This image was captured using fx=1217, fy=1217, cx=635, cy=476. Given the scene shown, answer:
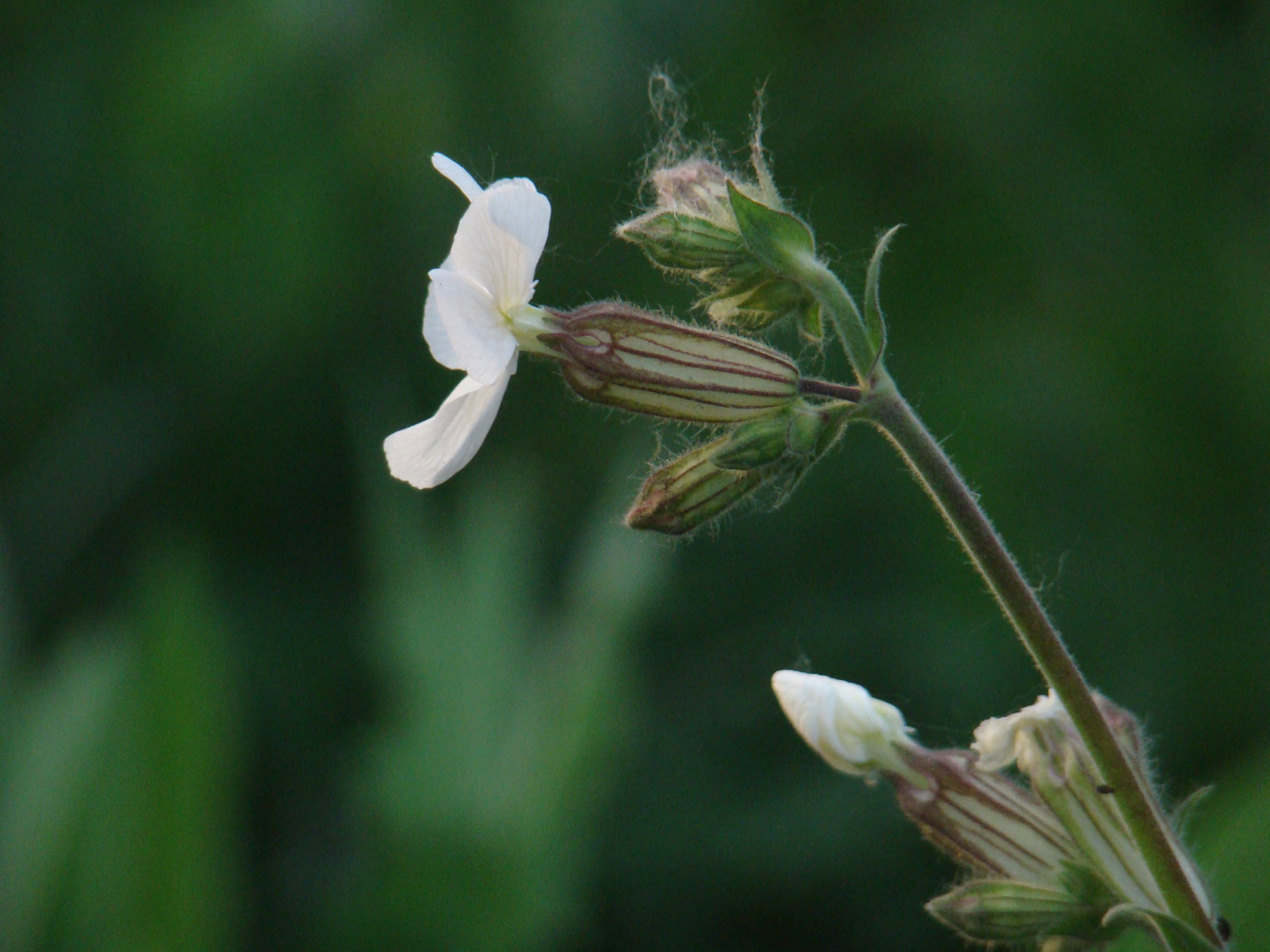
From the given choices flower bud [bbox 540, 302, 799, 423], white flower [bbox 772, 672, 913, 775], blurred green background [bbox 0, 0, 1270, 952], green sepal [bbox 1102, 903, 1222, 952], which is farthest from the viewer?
blurred green background [bbox 0, 0, 1270, 952]

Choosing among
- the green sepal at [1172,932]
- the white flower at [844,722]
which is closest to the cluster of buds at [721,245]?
the white flower at [844,722]

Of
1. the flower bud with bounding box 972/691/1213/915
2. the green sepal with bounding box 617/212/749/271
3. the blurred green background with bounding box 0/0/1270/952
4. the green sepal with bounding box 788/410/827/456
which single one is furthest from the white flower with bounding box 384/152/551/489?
the blurred green background with bounding box 0/0/1270/952

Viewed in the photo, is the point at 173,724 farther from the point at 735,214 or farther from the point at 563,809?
the point at 735,214

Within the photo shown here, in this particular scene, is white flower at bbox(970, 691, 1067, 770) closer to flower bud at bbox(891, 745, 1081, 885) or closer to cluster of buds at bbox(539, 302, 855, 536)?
flower bud at bbox(891, 745, 1081, 885)

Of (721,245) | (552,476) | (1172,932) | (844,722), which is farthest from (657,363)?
(552,476)

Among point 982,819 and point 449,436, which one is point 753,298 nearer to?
point 449,436

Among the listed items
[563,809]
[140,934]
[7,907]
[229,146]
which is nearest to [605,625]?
[563,809]
